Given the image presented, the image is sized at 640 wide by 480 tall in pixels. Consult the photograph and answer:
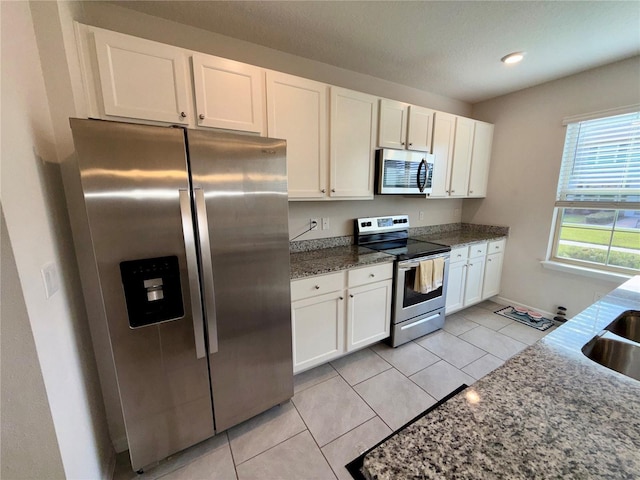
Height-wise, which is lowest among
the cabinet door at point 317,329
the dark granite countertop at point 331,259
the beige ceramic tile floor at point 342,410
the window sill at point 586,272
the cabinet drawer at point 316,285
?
the beige ceramic tile floor at point 342,410

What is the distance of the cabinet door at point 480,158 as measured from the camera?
10.1 ft

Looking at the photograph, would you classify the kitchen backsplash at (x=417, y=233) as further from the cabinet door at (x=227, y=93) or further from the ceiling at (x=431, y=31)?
the ceiling at (x=431, y=31)

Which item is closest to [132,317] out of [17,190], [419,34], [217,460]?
[17,190]

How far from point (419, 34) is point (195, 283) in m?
2.29

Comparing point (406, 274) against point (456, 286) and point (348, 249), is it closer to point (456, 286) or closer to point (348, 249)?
point (348, 249)

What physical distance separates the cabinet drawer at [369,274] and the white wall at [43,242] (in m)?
1.64

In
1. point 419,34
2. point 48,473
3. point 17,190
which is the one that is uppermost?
point 419,34

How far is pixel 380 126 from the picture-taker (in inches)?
90.4

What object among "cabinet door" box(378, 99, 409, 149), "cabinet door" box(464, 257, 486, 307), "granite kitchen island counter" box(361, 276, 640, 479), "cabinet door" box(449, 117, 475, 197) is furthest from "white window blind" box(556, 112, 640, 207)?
"granite kitchen island counter" box(361, 276, 640, 479)

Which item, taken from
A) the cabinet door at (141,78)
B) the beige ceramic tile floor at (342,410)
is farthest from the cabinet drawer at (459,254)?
the cabinet door at (141,78)

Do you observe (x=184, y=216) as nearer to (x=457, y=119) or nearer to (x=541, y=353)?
(x=541, y=353)

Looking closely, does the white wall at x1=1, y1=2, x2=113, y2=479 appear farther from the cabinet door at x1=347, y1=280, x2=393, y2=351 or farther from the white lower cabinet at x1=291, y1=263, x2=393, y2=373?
the cabinet door at x1=347, y1=280, x2=393, y2=351

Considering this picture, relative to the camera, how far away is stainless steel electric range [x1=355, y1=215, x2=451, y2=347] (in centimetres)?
231

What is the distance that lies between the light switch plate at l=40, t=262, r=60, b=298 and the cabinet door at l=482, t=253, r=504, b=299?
3778 mm
